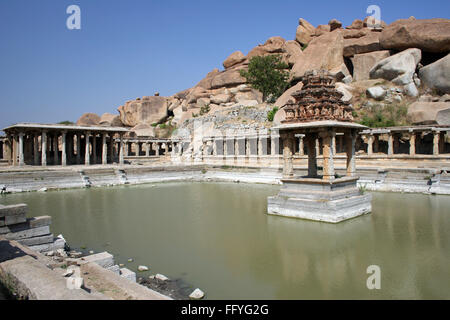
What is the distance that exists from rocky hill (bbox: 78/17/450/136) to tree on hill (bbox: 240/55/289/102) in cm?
132

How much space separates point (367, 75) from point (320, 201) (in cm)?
3192

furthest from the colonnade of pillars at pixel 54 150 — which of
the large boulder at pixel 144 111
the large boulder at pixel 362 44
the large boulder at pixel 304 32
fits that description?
the large boulder at pixel 304 32

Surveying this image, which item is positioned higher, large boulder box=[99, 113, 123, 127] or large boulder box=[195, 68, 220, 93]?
large boulder box=[195, 68, 220, 93]

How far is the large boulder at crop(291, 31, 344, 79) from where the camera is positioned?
40281 millimetres

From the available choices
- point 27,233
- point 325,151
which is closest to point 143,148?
point 325,151

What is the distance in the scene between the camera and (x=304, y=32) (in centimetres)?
5272

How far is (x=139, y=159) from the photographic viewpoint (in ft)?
134

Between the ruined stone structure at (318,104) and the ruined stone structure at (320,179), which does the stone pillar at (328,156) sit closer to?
the ruined stone structure at (320,179)

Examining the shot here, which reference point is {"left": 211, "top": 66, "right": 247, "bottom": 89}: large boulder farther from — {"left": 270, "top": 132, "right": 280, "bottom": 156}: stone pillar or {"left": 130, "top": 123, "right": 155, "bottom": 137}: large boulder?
{"left": 270, "top": 132, "right": 280, "bottom": 156}: stone pillar

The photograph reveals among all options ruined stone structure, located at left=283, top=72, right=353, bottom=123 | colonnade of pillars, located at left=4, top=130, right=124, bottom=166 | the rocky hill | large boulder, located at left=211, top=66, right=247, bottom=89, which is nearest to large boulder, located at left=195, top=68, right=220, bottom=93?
large boulder, located at left=211, top=66, right=247, bottom=89

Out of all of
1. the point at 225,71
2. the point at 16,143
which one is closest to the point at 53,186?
the point at 16,143
